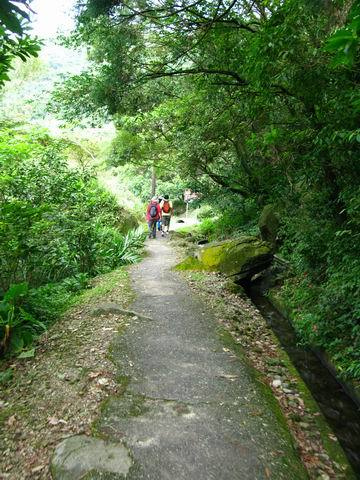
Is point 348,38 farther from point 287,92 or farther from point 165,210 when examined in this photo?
point 165,210

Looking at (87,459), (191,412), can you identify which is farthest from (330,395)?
(87,459)

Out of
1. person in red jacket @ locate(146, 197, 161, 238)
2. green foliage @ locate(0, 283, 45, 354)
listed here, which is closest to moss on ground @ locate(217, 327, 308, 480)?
green foliage @ locate(0, 283, 45, 354)

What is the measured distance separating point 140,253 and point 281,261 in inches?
189

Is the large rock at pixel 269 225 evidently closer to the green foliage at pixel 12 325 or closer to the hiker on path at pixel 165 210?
the hiker on path at pixel 165 210

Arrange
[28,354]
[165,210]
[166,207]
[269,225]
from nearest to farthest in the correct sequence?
1. [28,354]
2. [269,225]
3. [166,207]
4. [165,210]

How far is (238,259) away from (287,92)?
5252 millimetres

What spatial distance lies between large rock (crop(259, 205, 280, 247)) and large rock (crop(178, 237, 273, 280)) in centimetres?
107

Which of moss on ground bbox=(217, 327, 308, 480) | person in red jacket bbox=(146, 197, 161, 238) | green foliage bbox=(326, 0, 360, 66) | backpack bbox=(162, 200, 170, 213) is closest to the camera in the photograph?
green foliage bbox=(326, 0, 360, 66)

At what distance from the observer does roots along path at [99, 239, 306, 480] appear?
121 inches

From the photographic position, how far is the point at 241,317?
7109 millimetres

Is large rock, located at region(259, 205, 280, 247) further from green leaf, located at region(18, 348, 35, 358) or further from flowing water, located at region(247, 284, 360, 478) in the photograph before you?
green leaf, located at region(18, 348, 35, 358)

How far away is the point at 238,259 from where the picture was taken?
1019cm

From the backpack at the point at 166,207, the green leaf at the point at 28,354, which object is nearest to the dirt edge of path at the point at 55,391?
the green leaf at the point at 28,354

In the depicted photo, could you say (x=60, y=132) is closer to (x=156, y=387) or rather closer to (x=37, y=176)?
(x=37, y=176)
